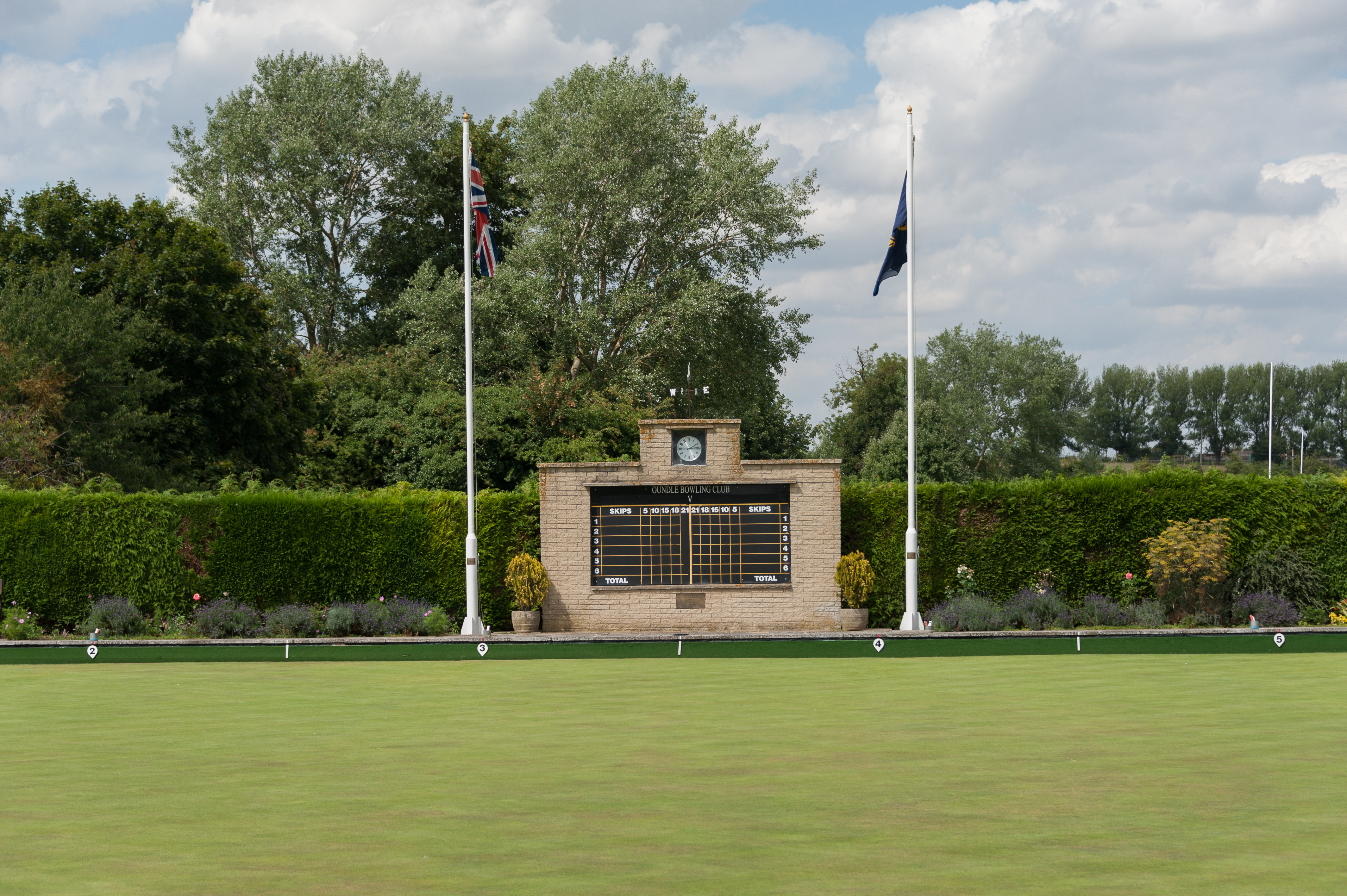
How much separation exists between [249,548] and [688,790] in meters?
16.9

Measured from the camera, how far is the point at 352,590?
74.7ft

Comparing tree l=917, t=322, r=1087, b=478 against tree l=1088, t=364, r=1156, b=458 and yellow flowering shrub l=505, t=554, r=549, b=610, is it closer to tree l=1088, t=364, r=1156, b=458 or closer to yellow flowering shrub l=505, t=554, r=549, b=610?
tree l=1088, t=364, r=1156, b=458

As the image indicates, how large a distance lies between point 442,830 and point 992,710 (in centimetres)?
646

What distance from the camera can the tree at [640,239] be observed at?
120ft

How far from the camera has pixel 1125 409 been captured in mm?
106000

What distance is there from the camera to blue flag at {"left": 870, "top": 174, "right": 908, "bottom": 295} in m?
22.4

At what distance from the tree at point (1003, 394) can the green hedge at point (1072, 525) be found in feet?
174

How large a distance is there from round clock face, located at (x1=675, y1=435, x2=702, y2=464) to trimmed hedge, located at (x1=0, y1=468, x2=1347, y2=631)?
2987 mm

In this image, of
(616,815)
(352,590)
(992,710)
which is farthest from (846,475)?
(616,815)

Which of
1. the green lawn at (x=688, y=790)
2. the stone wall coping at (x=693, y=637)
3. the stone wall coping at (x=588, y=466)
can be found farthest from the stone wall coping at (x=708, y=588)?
the green lawn at (x=688, y=790)

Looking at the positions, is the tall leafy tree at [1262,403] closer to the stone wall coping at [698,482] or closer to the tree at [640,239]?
the tree at [640,239]

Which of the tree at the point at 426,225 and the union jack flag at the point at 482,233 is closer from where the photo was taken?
the union jack flag at the point at 482,233

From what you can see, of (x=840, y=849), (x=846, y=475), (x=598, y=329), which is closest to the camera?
(x=840, y=849)

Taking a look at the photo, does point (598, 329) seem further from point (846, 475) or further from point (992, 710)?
point (846, 475)
